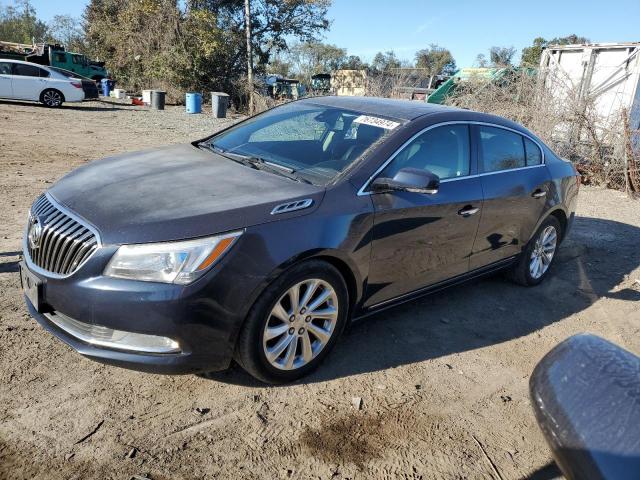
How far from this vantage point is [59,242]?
2768mm

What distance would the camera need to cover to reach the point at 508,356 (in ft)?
12.4

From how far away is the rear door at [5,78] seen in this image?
18.2 metres

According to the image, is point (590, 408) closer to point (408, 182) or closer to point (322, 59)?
point (408, 182)

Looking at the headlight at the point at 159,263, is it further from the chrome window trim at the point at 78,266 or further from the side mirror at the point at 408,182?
the side mirror at the point at 408,182

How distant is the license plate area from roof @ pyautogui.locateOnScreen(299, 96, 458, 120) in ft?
8.19

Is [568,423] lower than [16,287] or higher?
higher

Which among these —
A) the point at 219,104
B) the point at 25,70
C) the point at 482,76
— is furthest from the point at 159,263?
the point at 25,70

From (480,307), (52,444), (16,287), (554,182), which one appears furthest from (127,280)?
(554,182)

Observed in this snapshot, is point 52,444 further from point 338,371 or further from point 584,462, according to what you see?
point 584,462

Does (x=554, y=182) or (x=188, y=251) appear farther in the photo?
(x=554, y=182)

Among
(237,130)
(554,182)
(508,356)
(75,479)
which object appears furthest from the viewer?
(554,182)

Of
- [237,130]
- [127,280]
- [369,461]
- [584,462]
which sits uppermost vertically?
[237,130]

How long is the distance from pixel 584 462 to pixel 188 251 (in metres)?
1.97

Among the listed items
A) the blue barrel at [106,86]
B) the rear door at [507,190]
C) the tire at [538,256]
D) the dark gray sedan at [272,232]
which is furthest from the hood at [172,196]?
the blue barrel at [106,86]
